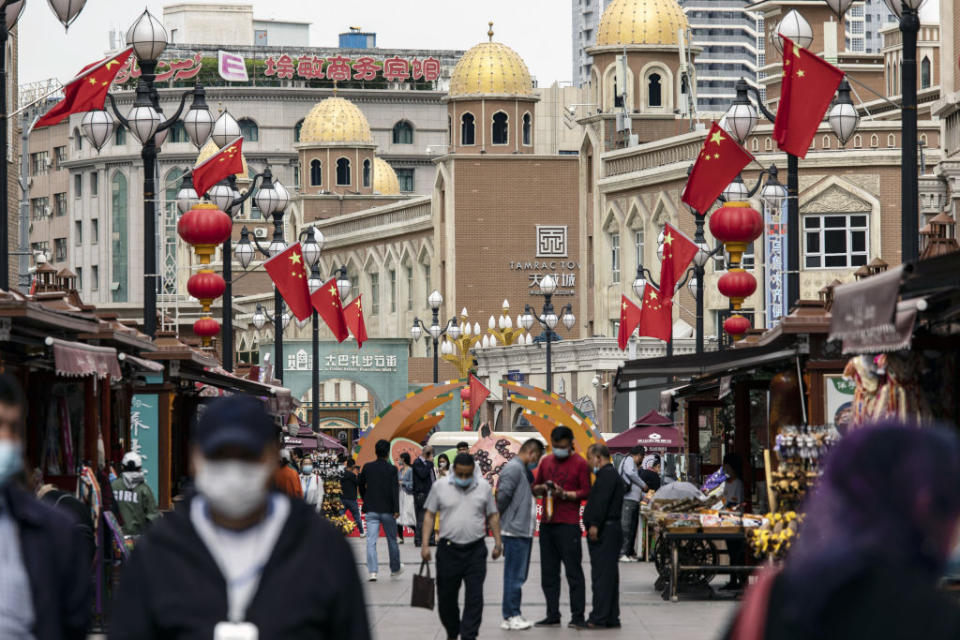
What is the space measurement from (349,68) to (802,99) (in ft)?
376

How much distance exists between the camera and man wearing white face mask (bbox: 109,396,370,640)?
16.6 ft

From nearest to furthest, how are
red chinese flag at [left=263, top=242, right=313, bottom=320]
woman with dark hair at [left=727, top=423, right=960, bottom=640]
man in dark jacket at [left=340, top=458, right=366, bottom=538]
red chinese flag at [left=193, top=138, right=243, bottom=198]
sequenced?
1. woman with dark hair at [left=727, top=423, right=960, bottom=640]
2. red chinese flag at [left=193, top=138, right=243, bottom=198]
3. red chinese flag at [left=263, top=242, right=313, bottom=320]
4. man in dark jacket at [left=340, top=458, right=366, bottom=538]

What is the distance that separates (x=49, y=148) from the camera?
452 feet

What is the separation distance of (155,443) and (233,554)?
690 inches

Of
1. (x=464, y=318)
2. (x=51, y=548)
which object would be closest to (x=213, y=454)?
(x=51, y=548)

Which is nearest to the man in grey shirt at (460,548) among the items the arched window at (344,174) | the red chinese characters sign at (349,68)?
the arched window at (344,174)

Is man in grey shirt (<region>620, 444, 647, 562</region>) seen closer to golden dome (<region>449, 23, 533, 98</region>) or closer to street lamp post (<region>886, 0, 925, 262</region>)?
street lamp post (<region>886, 0, 925, 262</region>)

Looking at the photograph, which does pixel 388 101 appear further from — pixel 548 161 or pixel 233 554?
pixel 233 554

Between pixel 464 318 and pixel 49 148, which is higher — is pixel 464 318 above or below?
below

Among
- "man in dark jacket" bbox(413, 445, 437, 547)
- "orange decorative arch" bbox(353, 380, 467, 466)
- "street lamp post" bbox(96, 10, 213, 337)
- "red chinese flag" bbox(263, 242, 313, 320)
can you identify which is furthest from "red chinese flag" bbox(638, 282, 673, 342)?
"street lamp post" bbox(96, 10, 213, 337)

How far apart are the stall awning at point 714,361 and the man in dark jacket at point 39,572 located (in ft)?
39.9

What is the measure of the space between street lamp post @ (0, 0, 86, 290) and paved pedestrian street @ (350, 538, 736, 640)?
13.2ft

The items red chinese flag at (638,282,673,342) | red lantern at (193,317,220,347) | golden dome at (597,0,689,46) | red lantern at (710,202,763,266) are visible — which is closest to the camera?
red lantern at (710,202,763,266)

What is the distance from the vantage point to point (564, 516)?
17.1m
